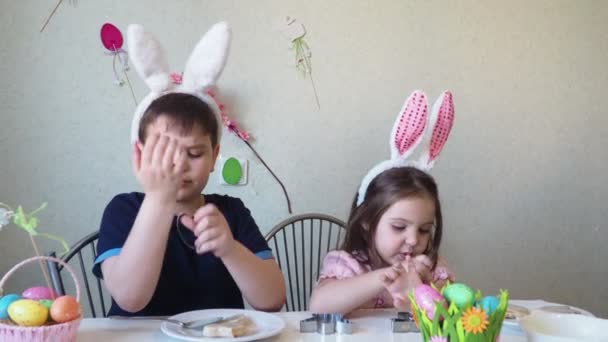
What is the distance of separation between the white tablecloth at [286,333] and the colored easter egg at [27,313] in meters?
0.14

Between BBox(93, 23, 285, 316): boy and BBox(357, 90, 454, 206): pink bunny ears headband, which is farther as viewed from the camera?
BBox(357, 90, 454, 206): pink bunny ears headband

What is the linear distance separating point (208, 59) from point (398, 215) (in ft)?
1.83

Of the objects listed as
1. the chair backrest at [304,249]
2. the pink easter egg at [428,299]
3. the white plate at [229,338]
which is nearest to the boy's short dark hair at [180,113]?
the white plate at [229,338]

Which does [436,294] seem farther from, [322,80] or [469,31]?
[469,31]

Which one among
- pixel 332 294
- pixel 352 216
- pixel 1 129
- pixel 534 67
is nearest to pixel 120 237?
pixel 332 294

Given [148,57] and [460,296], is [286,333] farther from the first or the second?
[148,57]

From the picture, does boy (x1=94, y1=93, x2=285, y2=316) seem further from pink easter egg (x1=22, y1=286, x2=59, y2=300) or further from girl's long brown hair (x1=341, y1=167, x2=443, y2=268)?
girl's long brown hair (x1=341, y1=167, x2=443, y2=268)

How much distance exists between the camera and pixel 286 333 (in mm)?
946

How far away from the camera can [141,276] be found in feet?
3.08

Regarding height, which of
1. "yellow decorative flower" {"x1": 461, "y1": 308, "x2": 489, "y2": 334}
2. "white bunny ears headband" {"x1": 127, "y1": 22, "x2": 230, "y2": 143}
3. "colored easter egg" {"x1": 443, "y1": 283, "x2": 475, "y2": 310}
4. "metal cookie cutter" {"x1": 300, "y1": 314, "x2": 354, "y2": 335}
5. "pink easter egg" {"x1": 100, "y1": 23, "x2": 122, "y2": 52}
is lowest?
"metal cookie cutter" {"x1": 300, "y1": 314, "x2": 354, "y2": 335}

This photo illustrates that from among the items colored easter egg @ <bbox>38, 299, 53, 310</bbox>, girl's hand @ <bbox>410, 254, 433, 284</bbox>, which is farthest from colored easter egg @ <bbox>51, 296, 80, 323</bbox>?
girl's hand @ <bbox>410, 254, 433, 284</bbox>

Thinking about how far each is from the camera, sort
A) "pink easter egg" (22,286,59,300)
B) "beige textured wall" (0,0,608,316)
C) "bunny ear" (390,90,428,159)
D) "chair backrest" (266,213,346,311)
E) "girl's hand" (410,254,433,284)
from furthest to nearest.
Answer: "chair backrest" (266,213,346,311)
"beige textured wall" (0,0,608,316)
"bunny ear" (390,90,428,159)
"girl's hand" (410,254,433,284)
"pink easter egg" (22,286,59,300)

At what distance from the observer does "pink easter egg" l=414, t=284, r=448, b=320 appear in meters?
0.71

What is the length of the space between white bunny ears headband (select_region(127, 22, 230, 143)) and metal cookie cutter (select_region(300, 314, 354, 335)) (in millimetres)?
512
